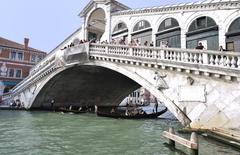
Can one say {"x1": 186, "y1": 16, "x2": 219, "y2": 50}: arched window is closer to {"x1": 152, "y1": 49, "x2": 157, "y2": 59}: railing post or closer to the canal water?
{"x1": 152, "y1": 49, "x2": 157, "y2": 59}: railing post

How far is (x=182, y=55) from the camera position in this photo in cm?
948

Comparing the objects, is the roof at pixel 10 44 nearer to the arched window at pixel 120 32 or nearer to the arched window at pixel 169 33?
the arched window at pixel 120 32

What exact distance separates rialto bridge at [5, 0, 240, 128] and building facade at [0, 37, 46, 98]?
9220 mm

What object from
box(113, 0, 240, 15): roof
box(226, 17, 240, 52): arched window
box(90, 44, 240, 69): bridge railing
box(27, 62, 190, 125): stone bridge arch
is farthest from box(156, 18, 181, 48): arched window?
box(27, 62, 190, 125): stone bridge arch

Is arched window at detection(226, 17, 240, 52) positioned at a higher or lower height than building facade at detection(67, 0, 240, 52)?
lower

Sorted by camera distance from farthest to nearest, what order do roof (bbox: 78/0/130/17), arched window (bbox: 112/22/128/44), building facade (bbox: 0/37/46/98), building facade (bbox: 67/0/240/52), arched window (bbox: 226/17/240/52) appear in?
building facade (bbox: 0/37/46/98) < roof (bbox: 78/0/130/17) < arched window (bbox: 112/22/128/44) < building facade (bbox: 67/0/240/52) < arched window (bbox: 226/17/240/52)

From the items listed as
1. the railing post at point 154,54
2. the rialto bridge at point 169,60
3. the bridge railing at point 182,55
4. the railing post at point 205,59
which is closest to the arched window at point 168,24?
the rialto bridge at point 169,60

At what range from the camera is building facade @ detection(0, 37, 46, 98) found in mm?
28562

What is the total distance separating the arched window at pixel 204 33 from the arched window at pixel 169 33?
60 centimetres

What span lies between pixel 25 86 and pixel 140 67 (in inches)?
516

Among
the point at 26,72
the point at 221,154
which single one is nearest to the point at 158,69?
the point at 221,154

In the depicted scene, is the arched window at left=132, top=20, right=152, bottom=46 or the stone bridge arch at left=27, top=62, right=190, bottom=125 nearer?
the arched window at left=132, top=20, right=152, bottom=46

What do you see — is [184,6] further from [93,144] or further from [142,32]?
[93,144]

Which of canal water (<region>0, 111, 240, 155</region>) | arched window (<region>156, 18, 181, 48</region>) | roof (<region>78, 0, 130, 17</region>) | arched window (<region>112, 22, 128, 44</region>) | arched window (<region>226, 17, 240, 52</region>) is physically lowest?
canal water (<region>0, 111, 240, 155</region>)
